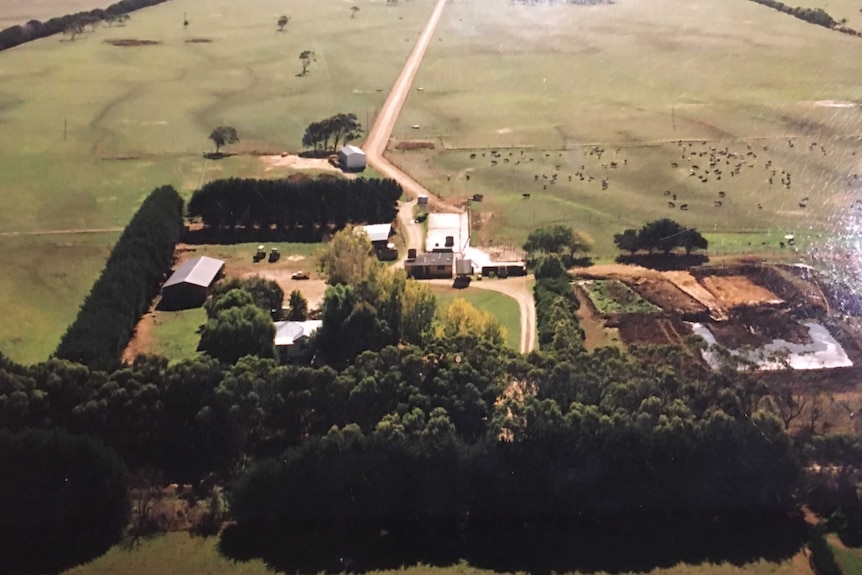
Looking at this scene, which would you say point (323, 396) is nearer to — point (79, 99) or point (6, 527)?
point (6, 527)

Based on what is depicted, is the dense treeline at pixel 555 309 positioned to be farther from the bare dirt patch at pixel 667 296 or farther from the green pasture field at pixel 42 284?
the green pasture field at pixel 42 284

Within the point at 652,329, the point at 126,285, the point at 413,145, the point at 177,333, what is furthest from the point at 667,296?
the point at 413,145

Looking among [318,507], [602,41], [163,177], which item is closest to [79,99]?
[163,177]

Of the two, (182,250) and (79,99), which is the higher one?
(79,99)

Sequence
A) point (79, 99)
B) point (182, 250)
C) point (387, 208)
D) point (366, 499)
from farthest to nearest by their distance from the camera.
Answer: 1. point (79, 99)
2. point (387, 208)
3. point (182, 250)
4. point (366, 499)

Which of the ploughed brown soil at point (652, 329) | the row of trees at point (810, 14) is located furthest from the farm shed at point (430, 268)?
the row of trees at point (810, 14)

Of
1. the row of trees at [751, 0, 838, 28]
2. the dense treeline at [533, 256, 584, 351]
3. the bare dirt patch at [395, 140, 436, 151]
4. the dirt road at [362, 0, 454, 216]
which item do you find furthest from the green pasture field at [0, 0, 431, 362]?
the row of trees at [751, 0, 838, 28]

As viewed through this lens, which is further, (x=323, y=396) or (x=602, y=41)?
(x=602, y=41)
